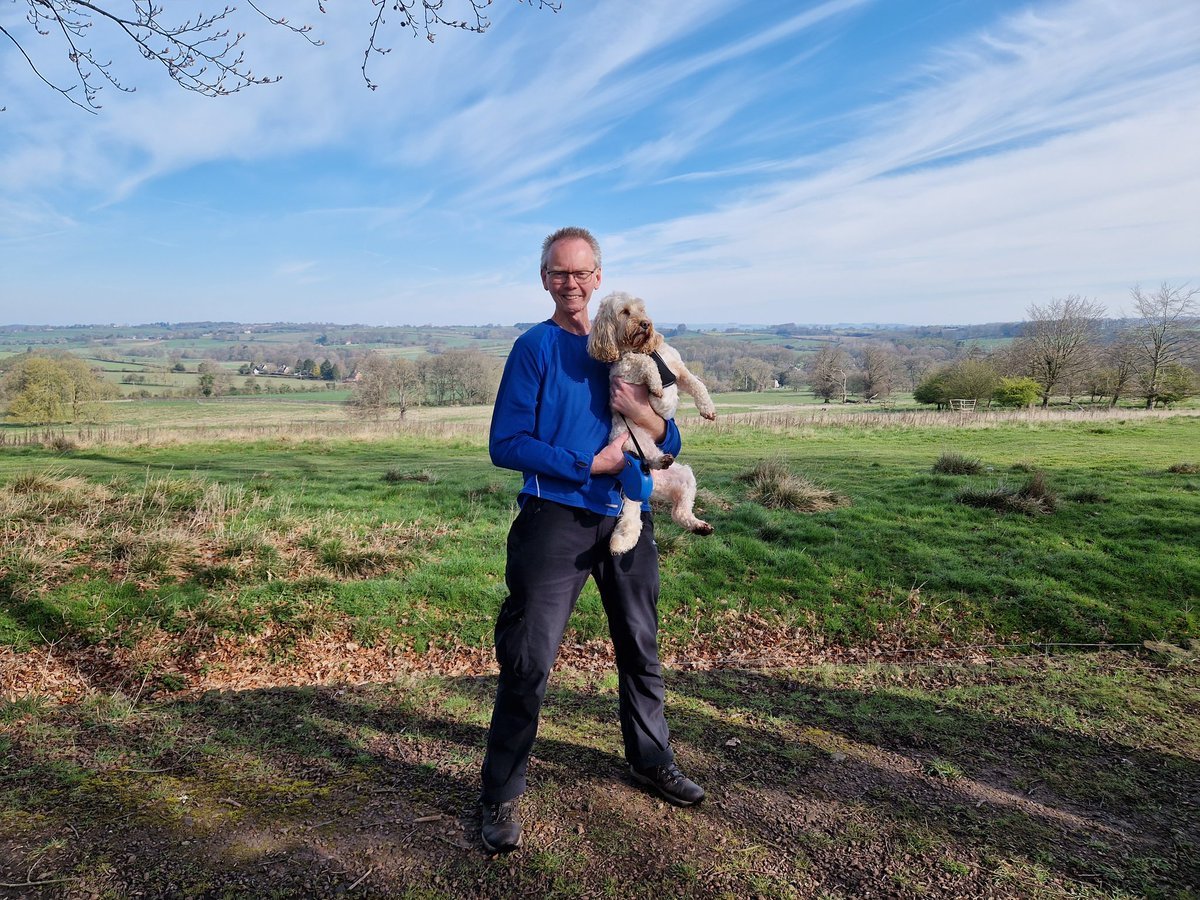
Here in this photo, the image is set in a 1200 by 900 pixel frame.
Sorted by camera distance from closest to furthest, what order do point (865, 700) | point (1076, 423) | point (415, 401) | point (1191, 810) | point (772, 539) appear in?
point (1191, 810)
point (865, 700)
point (772, 539)
point (1076, 423)
point (415, 401)

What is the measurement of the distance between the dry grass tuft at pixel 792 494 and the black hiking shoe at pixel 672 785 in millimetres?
6872

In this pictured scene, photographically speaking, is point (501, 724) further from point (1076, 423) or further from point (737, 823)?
point (1076, 423)

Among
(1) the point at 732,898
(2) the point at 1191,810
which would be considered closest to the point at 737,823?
(1) the point at 732,898

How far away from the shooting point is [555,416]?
10.1 feet

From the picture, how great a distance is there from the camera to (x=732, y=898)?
2686mm

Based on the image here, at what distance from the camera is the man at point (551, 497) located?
2971mm

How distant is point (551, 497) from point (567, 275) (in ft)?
3.60

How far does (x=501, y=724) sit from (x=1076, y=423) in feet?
102

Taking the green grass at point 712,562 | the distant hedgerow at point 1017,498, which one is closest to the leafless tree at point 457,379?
the green grass at point 712,562

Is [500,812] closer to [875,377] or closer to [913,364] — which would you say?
[875,377]

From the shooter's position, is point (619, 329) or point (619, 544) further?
point (619, 544)

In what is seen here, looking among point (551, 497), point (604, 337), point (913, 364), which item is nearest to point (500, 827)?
point (551, 497)

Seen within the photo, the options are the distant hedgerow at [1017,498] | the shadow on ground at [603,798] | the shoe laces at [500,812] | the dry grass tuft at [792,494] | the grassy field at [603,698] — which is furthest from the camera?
the dry grass tuft at [792,494]

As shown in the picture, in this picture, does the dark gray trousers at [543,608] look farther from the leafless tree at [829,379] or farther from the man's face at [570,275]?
the leafless tree at [829,379]
